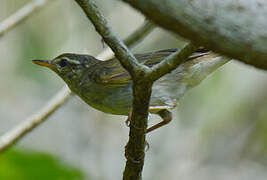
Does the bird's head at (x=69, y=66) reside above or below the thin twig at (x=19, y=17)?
below

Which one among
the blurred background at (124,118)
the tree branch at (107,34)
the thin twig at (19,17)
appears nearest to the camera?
the tree branch at (107,34)

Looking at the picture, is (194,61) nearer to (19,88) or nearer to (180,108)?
(180,108)

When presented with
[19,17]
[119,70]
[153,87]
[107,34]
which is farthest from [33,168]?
[107,34]

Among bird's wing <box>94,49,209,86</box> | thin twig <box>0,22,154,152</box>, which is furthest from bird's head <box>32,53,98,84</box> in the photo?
bird's wing <box>94,49,209,86</box>

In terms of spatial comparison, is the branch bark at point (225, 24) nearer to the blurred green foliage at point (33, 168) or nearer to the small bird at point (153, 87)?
the small bird at point (153, 87)

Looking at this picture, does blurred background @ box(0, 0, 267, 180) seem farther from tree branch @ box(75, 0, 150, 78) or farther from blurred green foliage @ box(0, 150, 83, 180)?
tree branch @ box(75, 0, 150, 78)

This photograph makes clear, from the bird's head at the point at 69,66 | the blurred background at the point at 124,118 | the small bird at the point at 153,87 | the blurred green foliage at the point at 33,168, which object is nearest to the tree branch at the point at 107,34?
the small bird at the point at 153,87

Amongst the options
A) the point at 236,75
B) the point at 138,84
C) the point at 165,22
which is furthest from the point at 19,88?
the point at 165,22
